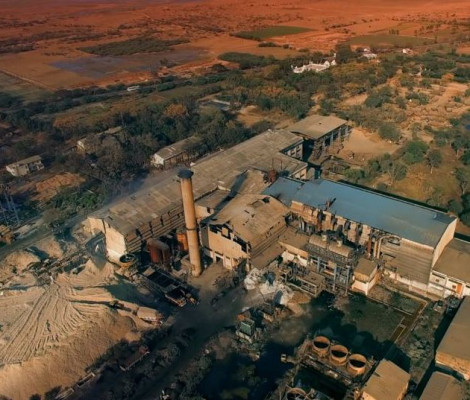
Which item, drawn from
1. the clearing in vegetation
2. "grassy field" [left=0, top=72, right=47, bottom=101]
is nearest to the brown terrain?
"grassy field" [left=0, top=72, right=47, bottom=101]

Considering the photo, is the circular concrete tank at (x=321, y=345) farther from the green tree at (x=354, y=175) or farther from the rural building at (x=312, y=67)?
the rural building at (x=312, y=67)

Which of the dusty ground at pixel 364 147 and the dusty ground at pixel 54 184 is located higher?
the dusty ground at pixel 364 147

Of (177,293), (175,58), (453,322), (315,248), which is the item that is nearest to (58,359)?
(177,293)

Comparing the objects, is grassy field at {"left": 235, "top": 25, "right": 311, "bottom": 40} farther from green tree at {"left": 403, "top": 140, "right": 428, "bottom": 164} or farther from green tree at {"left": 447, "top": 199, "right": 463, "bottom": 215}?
green tree at {"left": 447, "top": 199, "right": 463, "bottom": 215}

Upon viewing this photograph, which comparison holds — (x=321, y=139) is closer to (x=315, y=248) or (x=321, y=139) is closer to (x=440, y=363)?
(x=315, y=248)

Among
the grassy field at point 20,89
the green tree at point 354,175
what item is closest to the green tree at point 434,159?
the green tree at point 354,175

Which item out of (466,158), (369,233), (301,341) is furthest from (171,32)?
(301,341)
